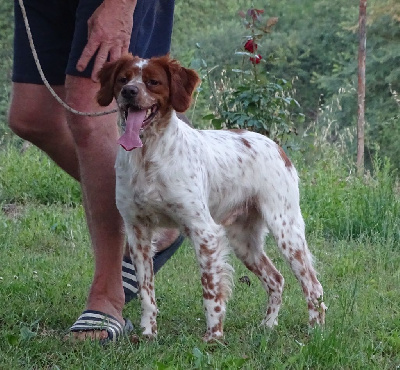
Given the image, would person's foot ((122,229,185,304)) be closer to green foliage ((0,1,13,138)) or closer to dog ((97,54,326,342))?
dog ((97,54,326,342))

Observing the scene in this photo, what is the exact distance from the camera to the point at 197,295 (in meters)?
4.40

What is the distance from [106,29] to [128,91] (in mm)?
284

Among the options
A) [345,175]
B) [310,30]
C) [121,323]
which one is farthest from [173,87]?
[310,30]

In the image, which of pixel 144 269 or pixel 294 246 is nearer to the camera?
pixel 144 269

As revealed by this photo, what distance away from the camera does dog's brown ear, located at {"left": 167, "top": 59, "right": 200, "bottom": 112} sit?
3.52m

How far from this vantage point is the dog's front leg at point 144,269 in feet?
12.0

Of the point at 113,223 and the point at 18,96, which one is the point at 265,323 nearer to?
the point at 113,223

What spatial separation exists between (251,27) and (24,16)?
3.15m

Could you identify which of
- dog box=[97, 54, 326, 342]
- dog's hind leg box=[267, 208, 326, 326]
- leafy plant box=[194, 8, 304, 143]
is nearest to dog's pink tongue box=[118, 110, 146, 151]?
dog box=[97, 54, 326, 342]

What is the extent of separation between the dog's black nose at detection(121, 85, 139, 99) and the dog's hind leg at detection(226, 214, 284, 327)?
43.0 inches

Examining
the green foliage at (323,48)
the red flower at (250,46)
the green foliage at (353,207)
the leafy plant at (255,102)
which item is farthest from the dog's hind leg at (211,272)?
the green foliage at (323,48)

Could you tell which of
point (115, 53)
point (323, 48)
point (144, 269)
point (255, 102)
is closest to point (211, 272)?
point (144, 269)

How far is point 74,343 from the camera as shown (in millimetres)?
3410

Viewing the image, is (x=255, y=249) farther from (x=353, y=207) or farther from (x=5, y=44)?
(x=5, y=44)
